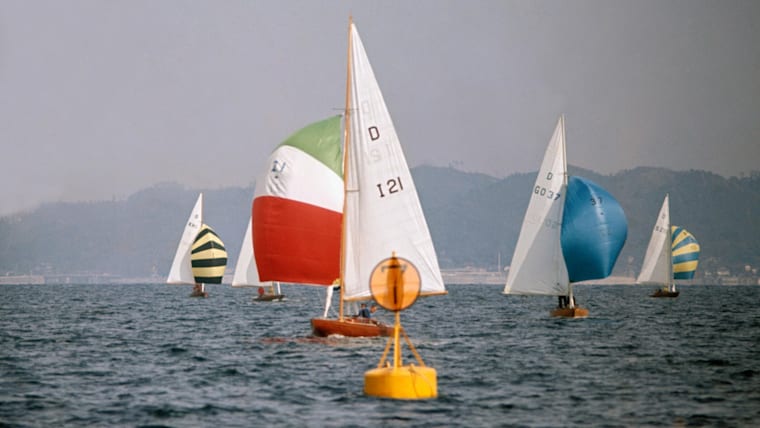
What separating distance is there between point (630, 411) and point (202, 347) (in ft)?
76.3

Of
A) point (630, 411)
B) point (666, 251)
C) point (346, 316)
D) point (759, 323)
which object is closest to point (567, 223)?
point (759, 323)

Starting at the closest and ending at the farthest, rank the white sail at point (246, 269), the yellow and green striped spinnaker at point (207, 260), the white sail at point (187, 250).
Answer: the white sail at point (246, 269) < the yellow and green striped spinnaker at point (207, 260) < the white sail at point (187, 250)

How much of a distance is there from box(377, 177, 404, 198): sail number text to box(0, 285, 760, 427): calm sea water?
222 inches

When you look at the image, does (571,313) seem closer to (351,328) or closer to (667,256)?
(351,328)

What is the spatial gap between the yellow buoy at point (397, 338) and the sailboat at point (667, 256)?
9256cm

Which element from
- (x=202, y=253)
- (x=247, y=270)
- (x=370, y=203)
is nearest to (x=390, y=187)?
(x=370, y=203)

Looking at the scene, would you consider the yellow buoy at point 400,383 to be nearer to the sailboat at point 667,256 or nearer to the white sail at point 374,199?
the white sail at point 374,199

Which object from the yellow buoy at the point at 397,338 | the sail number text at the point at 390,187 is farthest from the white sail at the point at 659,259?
the yellow buoy at the point at 397,338

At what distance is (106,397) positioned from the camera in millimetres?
28359

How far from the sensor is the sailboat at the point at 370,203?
129ft

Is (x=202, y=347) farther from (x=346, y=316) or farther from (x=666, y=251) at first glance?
(x=666, y=251)

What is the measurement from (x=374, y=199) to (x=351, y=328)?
4.95m

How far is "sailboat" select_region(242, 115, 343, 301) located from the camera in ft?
135

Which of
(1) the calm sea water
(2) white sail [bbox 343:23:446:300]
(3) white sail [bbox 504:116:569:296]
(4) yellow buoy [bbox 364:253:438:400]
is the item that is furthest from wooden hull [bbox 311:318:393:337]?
(3) white sail [bbox 504:116:569:296]
